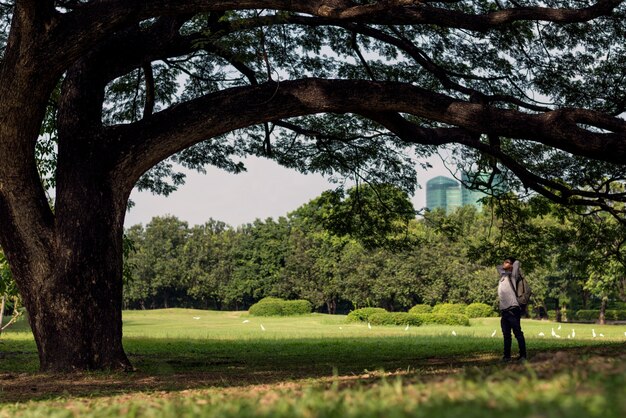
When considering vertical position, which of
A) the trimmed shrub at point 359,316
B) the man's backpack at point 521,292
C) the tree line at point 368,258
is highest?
the tree line at point 368,258

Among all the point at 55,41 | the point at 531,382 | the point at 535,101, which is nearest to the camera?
the point at 531,382

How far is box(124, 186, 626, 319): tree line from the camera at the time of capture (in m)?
20.0

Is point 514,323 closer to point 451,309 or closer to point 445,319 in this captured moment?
point 445,319

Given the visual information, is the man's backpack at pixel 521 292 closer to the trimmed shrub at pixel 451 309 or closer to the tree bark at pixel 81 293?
the tree bark at pixel 81 293

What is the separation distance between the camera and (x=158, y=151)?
1191 centimetres

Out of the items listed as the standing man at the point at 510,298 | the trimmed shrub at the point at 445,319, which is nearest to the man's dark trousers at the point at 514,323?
the standing man at the point at 510,298

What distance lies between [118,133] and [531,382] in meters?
9.19

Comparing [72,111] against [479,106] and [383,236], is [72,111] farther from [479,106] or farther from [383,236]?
[383,236]

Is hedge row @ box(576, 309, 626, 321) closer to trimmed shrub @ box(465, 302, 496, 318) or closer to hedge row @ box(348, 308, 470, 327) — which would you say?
trimmed shrub @ box(465, 302, 496, 318)

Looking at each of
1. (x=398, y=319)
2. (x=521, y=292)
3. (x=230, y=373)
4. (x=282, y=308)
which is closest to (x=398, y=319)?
(x=398, y=319)

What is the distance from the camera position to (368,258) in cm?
6162

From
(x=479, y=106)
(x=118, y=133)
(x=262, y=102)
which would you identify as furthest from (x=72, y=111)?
(x=479, y=106)

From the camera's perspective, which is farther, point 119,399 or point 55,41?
point 55,41

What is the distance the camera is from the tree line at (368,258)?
65.6 feet
